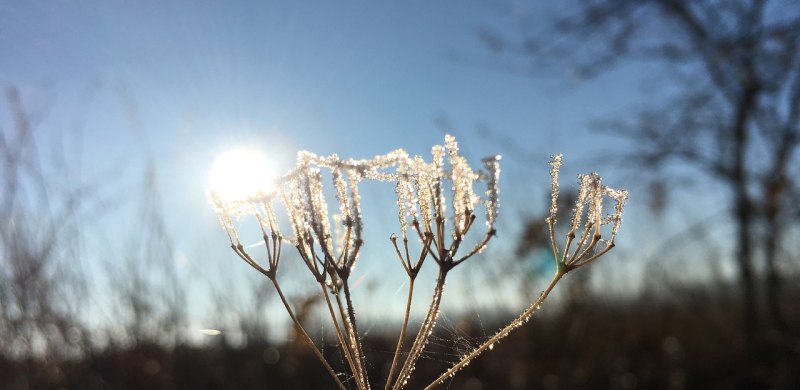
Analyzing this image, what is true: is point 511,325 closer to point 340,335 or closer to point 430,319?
point 430,319

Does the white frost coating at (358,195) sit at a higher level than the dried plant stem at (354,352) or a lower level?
higher

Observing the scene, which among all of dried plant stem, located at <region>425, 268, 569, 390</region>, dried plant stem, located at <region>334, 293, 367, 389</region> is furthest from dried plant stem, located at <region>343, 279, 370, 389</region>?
dried plant stem, located at <region>425, 268, 569, 390</region>

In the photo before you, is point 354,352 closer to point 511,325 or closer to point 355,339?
point 355,339

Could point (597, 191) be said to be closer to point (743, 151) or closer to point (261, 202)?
point (261, 202)

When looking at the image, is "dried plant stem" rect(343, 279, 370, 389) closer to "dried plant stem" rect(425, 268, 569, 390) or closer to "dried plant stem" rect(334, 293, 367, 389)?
"dried plant stem" rect(334, 293, 367, 389)

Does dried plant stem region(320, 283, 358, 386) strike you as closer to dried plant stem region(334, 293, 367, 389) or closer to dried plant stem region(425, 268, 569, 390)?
dried plant stem region(334, 293, 367, 389)

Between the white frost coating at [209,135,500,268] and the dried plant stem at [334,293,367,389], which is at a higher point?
the white frost coating at [209,135,500,268]

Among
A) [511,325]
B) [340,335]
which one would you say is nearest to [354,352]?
[340,335]

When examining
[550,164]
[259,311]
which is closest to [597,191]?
[550,164]

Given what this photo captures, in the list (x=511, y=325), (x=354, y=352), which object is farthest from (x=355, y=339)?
(x=511, y=325)

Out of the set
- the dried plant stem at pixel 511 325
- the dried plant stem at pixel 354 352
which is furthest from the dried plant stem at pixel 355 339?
the dried plant stem at pixel 511 325

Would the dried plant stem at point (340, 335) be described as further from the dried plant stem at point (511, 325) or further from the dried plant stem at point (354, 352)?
the dried plant stem at point (511, 325)
